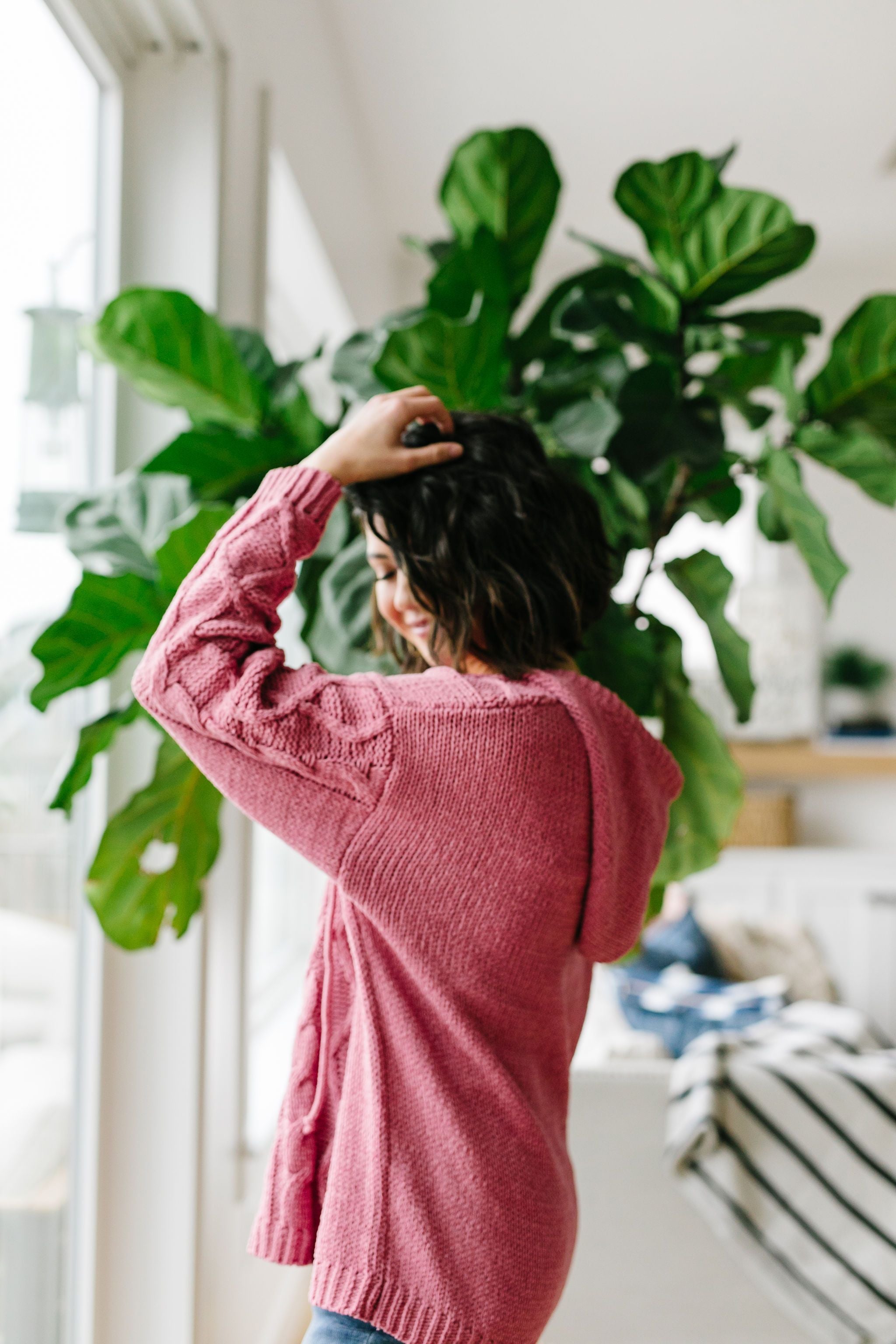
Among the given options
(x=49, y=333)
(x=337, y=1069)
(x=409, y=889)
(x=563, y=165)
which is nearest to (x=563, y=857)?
(x=409, y=889)

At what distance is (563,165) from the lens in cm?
316

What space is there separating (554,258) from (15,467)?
3142mm

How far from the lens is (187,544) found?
3.26 feet

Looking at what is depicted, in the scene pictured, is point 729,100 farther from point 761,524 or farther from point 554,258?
point 761,524

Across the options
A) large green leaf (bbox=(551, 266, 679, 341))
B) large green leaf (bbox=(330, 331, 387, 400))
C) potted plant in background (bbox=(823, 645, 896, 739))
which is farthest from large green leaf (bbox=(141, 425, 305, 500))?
potted plant in background (bbox=(823, 645, 896, 739))

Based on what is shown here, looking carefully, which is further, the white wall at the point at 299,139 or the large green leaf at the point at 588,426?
the white wall at the point at 299,139

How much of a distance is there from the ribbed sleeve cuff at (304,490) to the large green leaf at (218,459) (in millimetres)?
327

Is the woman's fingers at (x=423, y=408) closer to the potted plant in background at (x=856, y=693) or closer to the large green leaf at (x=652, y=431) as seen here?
the large green leaf at (x=652, y=431)

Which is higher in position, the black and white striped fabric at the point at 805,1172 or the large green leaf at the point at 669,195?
the large green leaf at the point at 669,195

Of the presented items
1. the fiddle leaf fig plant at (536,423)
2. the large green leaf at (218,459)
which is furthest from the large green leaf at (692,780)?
the large green leaf at (218,459)

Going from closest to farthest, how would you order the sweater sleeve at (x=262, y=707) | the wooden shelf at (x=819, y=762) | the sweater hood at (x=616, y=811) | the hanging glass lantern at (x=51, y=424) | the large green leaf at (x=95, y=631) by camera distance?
the sweater sleeve at (x=262, y=707)
the sweater hood at (x=616, y=811)
the large green leaf at (x=95, y=631)
the hanging glass lantern at (x=51, y=424)
the wooden shelf at (x=819, y=762)

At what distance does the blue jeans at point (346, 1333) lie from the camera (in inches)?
30.1

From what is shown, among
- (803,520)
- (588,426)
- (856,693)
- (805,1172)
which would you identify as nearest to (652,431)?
(588,426)

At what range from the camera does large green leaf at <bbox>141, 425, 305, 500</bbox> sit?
43.1 inches
